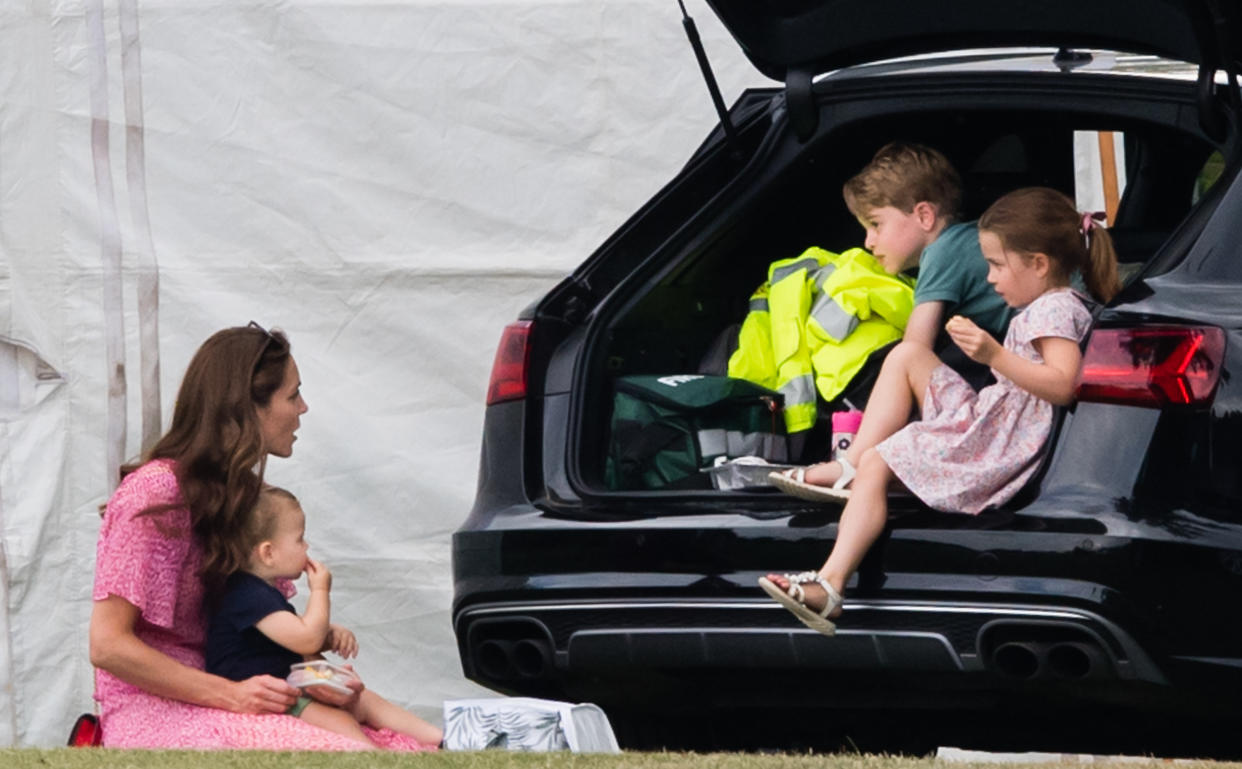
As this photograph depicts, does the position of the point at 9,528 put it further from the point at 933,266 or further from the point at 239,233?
the point at 933,266

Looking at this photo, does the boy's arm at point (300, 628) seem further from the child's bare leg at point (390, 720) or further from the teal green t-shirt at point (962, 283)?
the teal green t-shirt at point (962, 283)

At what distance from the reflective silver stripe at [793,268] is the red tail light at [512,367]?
55 centimetres

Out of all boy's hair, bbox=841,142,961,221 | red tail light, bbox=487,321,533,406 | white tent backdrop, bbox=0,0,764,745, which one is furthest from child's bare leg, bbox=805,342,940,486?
white tent backdrop, bbox=0,0,764,745

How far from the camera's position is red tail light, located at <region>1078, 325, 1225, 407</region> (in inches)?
151

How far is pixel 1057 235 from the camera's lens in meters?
4.39

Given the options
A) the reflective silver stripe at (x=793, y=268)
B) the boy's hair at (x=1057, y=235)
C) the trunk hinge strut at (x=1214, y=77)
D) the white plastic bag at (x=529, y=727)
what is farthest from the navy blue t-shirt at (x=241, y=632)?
the trunk hinge strut at (x=1214, y=77)

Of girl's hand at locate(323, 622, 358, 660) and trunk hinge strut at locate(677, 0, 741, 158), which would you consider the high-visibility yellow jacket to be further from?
girl's hand at locate(323, 622, 358, 660)

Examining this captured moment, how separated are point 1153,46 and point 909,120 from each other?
0.77 meters

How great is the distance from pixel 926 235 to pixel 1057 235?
522 mm

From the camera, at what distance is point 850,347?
15.6ft

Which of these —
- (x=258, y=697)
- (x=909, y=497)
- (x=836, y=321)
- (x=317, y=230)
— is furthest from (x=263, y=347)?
(x=317, y=230)

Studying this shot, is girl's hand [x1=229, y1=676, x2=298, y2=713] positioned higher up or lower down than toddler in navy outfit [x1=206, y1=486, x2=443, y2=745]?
lower down

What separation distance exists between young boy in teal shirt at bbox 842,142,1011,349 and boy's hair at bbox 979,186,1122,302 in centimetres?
20

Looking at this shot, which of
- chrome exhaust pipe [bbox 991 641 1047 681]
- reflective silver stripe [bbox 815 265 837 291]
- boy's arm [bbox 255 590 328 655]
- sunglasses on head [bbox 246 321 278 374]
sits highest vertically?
reflective silver stripe [bbox 815 265 837 291]
